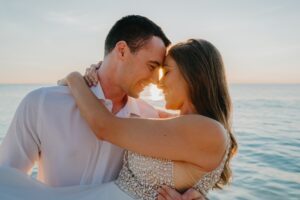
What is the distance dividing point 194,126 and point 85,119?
2.38ft

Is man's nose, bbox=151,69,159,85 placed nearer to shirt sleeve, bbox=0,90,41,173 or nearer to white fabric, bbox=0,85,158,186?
white fabric, bbox=0,85,158,186

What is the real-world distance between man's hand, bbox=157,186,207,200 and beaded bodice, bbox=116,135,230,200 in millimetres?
34

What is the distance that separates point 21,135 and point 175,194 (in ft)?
3.48

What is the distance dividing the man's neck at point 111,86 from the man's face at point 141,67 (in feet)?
0.19

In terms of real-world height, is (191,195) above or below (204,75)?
below

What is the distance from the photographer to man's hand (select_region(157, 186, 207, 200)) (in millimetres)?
2391

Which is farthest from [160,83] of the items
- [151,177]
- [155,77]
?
[151,177]

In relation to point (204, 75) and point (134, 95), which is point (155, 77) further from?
point (204, 75)

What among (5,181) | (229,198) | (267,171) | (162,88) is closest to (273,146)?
(267,171)

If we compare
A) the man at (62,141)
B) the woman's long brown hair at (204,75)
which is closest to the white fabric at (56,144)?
the man at (62,141)

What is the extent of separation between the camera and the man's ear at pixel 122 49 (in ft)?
10.1

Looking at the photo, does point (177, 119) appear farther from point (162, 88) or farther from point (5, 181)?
point (5, 181)

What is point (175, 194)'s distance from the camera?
2396 millimetres

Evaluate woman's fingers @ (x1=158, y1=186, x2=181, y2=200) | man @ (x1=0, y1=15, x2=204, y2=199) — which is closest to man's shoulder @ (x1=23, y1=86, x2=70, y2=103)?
man @ (x1=0, y1=15, x2=204, y2=199)
